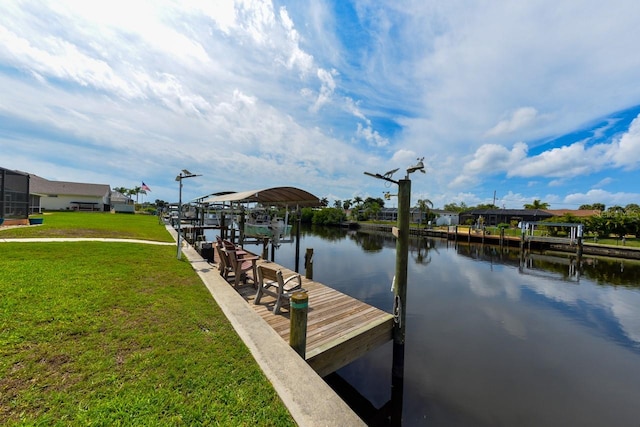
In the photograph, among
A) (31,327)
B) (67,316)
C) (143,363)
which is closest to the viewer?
(143,363)

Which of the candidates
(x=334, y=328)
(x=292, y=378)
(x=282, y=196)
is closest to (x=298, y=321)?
(x=292, y=378)

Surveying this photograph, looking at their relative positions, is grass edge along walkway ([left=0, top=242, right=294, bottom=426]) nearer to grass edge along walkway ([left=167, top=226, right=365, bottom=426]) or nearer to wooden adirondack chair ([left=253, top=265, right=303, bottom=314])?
grass edge along walkway ([left=167, top=226, right=365, bottom=426])

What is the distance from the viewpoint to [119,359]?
11.4 feet

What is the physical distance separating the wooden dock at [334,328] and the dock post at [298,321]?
1.37 ft

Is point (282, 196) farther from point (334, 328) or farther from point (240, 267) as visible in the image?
point (334, 328)

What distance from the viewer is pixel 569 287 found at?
50.6 ft

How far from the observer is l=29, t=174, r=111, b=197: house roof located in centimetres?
4522

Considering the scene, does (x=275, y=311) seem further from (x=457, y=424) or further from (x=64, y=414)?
(x=457, y=424)

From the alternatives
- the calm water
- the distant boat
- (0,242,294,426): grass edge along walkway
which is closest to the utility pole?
the calm water

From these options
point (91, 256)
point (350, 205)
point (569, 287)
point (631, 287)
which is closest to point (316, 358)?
point (91, 256)

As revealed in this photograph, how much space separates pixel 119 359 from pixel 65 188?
63.8m

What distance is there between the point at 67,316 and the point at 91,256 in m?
5.59

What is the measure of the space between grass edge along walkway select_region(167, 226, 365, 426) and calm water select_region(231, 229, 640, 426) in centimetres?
311

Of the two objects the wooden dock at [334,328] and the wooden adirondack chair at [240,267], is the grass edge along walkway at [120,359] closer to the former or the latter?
the wooden dock at [334,328]
